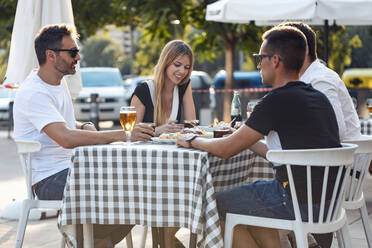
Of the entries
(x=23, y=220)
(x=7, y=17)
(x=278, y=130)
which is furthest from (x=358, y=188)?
(x=7, y=17)

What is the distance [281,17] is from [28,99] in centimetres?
513

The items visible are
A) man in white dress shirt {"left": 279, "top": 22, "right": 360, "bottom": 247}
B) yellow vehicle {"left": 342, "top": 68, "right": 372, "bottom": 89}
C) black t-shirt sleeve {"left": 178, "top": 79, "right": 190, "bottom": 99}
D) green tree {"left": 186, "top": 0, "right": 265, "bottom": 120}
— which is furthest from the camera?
yellow vehicle {"left": 342, "top": 68, "right": 372, "bottom": 89}

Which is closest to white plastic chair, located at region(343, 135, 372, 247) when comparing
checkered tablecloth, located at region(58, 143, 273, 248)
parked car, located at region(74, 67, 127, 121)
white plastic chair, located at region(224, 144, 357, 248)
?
white plastic chair, located at region(224, 144, 357, 248)

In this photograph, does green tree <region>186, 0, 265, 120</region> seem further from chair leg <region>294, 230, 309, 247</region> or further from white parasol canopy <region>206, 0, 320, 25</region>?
chair leg <region>294, 230, 309, 247</region>

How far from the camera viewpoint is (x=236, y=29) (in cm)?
1530

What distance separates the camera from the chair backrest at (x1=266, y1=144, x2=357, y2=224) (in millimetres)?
3434

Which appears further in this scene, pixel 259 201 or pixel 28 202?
pixel 28 202

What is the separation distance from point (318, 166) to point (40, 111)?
6.00 feet

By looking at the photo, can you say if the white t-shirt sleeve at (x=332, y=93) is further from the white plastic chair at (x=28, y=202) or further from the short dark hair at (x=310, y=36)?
the white plastic chair at (x=28, y=202)

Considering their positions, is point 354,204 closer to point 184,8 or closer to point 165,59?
point 165,59

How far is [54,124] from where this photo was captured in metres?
4.13

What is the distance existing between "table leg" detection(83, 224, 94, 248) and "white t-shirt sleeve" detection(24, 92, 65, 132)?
75 cm

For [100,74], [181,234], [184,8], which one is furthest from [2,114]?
[181,234]

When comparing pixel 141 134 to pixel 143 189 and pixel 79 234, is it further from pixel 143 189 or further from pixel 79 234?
pixel 79 234
